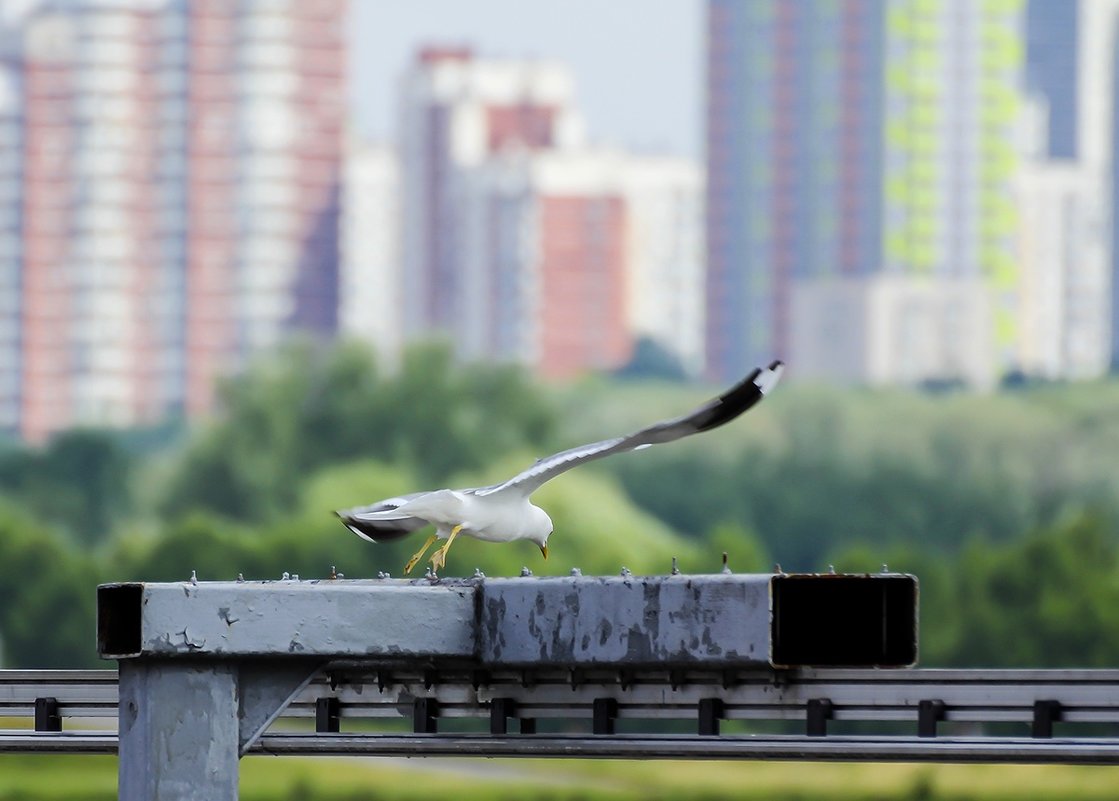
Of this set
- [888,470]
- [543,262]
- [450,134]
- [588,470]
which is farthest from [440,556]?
[450,134]

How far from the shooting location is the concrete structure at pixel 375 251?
456 ft

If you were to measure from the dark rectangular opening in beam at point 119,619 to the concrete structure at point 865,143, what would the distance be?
110 metres

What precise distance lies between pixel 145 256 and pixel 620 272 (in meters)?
23.4

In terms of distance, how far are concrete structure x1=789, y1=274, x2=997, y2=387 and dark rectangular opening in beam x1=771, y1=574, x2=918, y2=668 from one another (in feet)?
345

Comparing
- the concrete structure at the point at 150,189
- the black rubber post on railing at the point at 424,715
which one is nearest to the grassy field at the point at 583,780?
the black rubber post on railing at the point at 424,715

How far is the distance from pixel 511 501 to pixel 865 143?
363 ft

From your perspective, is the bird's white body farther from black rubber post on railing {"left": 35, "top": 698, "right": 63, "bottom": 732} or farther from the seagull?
black rubber post on railing {"left": 35, "top": 698, "right": 63, "bottom": 732}

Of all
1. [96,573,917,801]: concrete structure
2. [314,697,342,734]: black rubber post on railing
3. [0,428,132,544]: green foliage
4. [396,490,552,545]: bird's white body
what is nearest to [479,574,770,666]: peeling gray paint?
[96,573,917,801]: concrete structure

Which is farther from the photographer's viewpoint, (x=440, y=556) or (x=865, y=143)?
(x=865, y=143)

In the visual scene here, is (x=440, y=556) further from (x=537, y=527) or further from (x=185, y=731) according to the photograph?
(x=185, y=731)

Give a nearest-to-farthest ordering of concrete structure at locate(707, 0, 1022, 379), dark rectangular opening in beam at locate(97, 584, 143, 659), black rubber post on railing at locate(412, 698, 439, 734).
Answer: dark rectangular opening in beam at locate(97, 584, 143, 659)
black rubber post on railing at locate(412, 698, 439, 734)
concrete structure at locate(707, 0, 1022, 379)

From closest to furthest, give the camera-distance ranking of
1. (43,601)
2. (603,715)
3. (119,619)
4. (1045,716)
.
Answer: (119,619), (603,715), (1045,716), (43,601)

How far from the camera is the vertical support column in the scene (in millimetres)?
9578

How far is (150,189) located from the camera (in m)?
122
